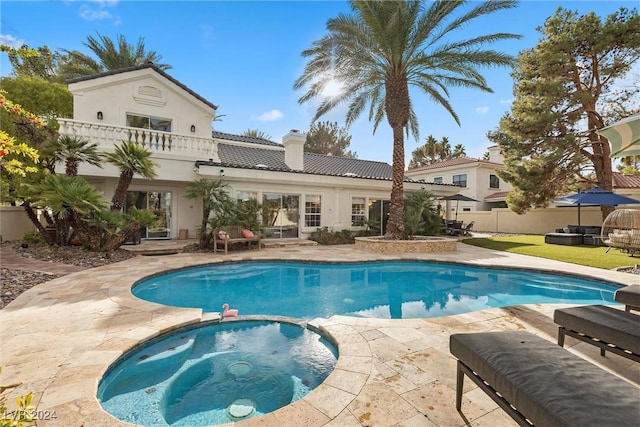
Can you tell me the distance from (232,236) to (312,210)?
194 inches

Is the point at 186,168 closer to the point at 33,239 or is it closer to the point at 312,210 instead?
the point at 33,239

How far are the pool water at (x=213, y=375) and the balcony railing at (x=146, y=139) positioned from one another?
1059 cm


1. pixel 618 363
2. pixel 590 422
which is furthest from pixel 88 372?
pixel 618 363

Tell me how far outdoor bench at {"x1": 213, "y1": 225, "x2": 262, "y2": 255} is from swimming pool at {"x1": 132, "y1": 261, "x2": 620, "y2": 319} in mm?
1756

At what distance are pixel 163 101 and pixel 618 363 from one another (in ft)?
57.9

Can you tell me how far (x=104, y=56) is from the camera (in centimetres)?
2030

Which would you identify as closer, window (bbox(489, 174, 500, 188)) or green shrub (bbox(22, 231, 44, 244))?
green shrub (bbox(22, 231, 44, 244))

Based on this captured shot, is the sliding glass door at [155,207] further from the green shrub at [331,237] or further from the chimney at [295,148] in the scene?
the green shrub at [331,237]

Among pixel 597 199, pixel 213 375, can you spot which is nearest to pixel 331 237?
pixel 213 375

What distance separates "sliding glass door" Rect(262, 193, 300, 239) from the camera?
14477mm

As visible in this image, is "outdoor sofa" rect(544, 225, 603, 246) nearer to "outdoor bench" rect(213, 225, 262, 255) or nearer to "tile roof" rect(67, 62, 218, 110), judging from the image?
"outdoor bench" rect(213, 225, 262, 255)

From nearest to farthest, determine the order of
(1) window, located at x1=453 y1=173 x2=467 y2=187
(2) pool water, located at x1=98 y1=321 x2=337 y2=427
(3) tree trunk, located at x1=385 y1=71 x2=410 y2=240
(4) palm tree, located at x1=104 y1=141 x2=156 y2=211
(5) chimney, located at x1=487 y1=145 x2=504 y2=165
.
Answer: (2) pool water, located at x1=98 y1=321 x2=337 y2=427 → (4) palm tree, located at x1=104 y1=141 x2=156 y2=211 → (3) tree trunk, located at x1=385 y1=71 x2=410 y2=240 → (1) window, located at x1=453 y1=173 x2=467 y2=187 → (5) chimney, located at x1=487 y1=145 x2=504 y2=165

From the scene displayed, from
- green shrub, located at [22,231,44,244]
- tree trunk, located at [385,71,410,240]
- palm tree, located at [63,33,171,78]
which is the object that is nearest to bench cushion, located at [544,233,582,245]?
tree trunk, located at [385,71,410,240]

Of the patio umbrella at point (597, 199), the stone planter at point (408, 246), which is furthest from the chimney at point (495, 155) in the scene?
the stone planter at point (408, 246)
